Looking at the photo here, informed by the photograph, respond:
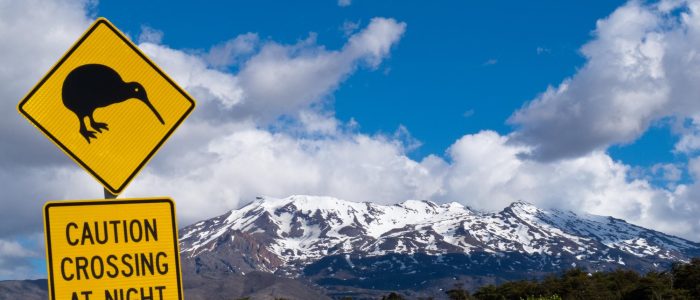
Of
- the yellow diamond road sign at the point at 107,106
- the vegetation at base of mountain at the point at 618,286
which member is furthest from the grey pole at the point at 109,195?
the vegetation at base of mountain at the point at 618,286

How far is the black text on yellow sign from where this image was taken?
6223 mm

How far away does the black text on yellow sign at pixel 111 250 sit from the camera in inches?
245

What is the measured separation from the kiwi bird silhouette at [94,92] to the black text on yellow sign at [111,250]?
640mm

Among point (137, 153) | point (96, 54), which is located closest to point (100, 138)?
point (137, 153)

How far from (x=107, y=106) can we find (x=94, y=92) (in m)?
0.16

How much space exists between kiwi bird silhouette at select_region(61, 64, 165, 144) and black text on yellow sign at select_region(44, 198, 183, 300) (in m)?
0.64

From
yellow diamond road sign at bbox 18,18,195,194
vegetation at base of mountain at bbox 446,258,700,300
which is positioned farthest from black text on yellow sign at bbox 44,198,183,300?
vegetation at base of mountain at bbox 446,258,700,300

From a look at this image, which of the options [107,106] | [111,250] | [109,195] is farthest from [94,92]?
[111,250]

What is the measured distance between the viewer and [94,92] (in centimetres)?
655

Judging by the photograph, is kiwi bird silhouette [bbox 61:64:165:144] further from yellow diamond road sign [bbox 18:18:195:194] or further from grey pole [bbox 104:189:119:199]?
grey pole [bbox 104:189:119:199]

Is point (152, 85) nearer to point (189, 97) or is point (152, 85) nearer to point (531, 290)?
point (189, 97)

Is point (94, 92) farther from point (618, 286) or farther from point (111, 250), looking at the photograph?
point (618, 286)

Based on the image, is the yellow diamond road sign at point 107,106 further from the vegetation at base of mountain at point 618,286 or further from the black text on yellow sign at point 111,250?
the vegetation at base of mountain at point 618,286

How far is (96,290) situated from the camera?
246 inches
